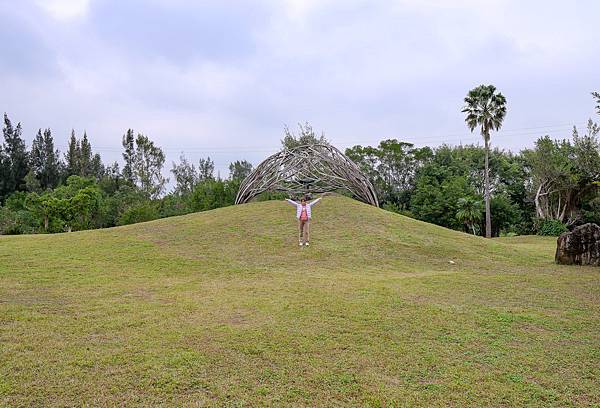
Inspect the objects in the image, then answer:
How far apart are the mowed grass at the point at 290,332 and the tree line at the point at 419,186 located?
18.7m

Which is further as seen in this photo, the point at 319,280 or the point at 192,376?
the point at 319,280

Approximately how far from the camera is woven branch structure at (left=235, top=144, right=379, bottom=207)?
82.5ft

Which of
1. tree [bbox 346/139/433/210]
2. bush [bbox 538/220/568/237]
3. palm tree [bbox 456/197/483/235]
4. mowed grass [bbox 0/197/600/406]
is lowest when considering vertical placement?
mowed grass [bbox 0/197/600/406]

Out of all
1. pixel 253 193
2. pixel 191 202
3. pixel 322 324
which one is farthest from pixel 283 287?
pixel 191 202

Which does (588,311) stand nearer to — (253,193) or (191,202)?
(253,193)

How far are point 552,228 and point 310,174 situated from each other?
2120 cm

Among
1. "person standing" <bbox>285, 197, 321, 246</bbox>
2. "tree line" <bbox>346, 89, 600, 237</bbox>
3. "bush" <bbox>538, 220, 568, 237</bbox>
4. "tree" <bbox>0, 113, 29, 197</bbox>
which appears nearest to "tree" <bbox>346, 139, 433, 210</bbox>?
"tree line" <bbox>346, 89, 600, 237</bbox>

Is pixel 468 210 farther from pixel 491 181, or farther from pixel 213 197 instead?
pixel 213 197

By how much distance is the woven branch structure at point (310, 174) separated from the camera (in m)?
25.1

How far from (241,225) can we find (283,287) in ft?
32.2

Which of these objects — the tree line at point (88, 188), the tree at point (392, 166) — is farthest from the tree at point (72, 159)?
the tree at point (392, 166)

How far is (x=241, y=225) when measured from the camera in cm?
1928

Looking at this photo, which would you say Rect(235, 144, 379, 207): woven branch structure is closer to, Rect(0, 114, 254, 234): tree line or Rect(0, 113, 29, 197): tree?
Rect(0, 114, 254, 234): tree line

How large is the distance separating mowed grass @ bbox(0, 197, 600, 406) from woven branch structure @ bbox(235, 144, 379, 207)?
1150cm
